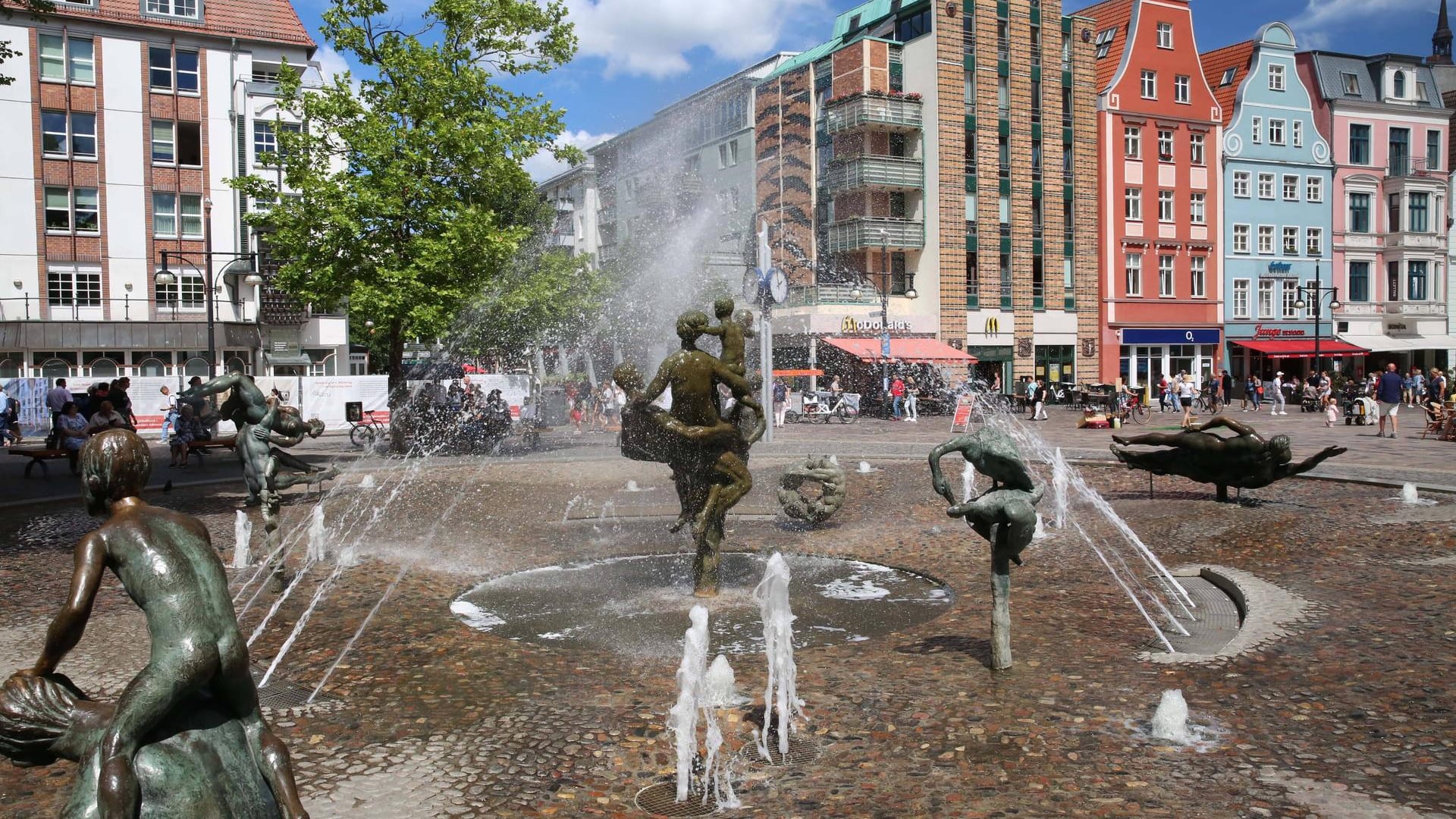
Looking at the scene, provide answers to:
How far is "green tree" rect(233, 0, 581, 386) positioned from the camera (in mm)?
25031

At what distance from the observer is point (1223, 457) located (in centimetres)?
1435

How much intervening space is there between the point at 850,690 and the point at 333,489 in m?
14.1

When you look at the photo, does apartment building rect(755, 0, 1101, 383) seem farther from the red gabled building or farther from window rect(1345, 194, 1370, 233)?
window rect(1345, 194, 1370, 233)

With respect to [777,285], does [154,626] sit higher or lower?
lower

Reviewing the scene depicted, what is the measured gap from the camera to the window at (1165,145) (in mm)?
53000

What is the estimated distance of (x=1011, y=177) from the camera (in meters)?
50.2

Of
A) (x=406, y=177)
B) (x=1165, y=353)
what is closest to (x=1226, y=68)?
(x=1165, y=353)

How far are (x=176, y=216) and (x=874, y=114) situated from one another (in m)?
29.1

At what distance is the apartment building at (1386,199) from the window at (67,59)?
56.6m

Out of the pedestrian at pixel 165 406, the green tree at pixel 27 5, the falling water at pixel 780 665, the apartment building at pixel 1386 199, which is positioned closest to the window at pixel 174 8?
the pedestrian at pixel 165 406

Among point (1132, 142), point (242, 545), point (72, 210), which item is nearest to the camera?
point (242, 545)

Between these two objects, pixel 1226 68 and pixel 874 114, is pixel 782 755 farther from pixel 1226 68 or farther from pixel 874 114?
pixel 1226 68

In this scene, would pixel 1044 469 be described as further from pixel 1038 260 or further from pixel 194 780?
pixel 1038 260

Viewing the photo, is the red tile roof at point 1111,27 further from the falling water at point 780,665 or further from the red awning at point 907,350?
the falling water at point 780,665
